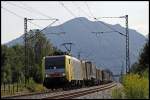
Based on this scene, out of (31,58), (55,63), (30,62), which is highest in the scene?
(31,58)

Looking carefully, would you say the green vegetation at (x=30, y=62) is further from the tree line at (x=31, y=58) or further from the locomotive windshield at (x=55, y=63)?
the locomotive windshield at (x=55, y=63)

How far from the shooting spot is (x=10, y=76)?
4646 inches

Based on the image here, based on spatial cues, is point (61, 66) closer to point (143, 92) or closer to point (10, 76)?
point (143, 92)

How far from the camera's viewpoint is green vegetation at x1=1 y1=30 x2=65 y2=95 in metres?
56.2

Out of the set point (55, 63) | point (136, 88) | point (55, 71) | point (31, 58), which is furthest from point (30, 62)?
point (136, 88)

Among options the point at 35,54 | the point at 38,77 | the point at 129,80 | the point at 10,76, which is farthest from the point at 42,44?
the point at 129,80

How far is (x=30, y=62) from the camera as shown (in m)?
86.6

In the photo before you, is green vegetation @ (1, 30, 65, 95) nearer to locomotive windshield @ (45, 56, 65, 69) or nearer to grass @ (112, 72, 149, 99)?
locomotive windshield @ (45, 56, 65, 69)

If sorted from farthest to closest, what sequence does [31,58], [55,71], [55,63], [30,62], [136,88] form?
1. [31,58]
2. [30,62]
3. [55,63]
4. [55,71]
5. [136,88]

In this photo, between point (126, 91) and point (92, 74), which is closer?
point (126, 91)

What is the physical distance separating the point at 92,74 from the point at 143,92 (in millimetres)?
44252

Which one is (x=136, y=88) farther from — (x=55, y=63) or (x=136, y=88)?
(x=55, y=63)

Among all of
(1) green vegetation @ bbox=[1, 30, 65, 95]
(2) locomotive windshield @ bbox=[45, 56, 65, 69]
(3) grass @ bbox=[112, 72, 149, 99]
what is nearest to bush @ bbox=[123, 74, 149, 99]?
(3) grass @ bbox=[112, 72, 149, 99]

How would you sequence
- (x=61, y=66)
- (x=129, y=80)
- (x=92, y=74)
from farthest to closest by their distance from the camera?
(x=92, y=74) < (x=61, y=66) < (x=129, y=80)
